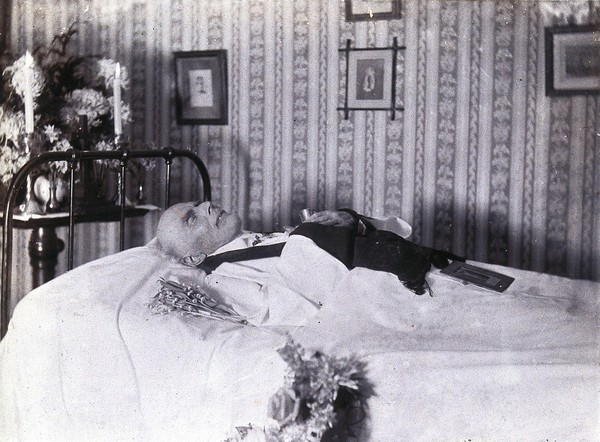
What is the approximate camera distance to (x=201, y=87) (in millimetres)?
4316

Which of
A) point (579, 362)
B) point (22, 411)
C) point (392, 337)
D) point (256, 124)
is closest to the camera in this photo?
point (579, 362)

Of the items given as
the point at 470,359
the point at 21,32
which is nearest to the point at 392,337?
the point at 470,359

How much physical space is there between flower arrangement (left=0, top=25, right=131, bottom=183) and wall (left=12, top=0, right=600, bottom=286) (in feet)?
2.63

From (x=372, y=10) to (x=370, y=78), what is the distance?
373 mm

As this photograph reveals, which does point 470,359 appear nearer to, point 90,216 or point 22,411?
point 22,411

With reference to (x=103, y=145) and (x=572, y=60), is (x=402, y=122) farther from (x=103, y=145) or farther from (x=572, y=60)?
(x=103, y=145)

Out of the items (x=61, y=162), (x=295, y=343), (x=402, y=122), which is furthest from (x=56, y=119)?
(x=295, y=343)

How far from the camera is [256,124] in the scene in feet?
13.8

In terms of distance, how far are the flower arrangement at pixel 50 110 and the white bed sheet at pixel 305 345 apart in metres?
0.96

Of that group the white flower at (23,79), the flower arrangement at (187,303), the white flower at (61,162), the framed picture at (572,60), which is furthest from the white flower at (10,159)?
the framed picture at (572,60)

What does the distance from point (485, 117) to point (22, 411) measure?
2667 millimetres

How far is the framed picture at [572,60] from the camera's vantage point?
3430 millimetres

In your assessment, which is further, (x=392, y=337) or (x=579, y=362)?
(x=392, y=337)

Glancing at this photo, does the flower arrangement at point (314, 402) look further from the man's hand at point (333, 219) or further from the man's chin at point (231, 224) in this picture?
the man's chin at point (231, 224)
